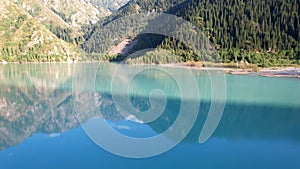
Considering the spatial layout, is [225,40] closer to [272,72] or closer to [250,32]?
[250,32]

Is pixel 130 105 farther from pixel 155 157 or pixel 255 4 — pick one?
pixel 255 4

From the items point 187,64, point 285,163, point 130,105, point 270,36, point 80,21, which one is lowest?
point 285,163

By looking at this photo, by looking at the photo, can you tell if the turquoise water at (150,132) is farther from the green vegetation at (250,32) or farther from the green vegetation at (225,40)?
the green vegetation at (250,32)

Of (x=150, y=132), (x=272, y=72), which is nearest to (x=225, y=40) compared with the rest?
(x=272, y=72)

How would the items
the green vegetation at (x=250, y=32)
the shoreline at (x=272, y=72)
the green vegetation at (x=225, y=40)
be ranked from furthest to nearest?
the green vegetation at (x=250, y=32) < the green vegetation at (x=225, y=40) < the shoreline at (x=272, y=72)

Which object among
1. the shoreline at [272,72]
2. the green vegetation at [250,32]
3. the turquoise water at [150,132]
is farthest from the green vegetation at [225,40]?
the turquoise water at [150,132]

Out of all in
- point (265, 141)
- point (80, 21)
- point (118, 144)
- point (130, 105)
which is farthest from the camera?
point (80, 21)

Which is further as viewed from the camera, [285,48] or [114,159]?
[285,48]

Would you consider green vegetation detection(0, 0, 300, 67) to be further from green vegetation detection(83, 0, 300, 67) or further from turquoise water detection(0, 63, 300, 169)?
turquoise water detection(0, 63, 300, 169)

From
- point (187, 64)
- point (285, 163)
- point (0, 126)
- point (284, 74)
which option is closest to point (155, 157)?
point (285, 163)

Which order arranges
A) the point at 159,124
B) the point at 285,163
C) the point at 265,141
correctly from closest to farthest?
the point at 285,163, the point at 265,141, the point at 159,124

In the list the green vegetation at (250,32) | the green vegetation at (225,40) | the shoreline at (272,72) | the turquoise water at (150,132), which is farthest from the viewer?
the green vegetation at (250,32)
